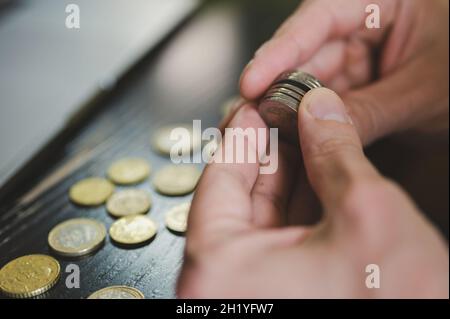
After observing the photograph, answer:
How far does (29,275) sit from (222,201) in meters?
0.34

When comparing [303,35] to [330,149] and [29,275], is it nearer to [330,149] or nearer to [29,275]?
[330,149]

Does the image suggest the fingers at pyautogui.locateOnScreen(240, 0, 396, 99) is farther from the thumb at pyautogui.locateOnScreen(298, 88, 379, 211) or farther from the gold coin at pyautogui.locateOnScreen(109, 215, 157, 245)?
the gold coin at pyautogui.locateOnScreen(109, 215, 157, 245)

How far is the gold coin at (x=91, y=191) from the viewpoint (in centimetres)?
95

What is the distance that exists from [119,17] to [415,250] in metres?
1.79

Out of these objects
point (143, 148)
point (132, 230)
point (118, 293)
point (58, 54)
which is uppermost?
point (58, 54)

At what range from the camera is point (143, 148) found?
1156 millimetres

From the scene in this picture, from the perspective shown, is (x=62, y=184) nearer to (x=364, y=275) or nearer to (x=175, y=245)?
(x=175, y=245)

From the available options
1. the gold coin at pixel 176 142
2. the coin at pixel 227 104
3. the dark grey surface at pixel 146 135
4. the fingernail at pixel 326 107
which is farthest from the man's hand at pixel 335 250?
the coin at pixel 227 104

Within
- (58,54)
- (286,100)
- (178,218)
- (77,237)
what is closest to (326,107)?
(286,100)

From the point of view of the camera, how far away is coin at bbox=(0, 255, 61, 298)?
74 centimetres

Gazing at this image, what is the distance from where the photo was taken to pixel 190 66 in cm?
157

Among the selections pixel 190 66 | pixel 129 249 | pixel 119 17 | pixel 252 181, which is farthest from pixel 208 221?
pixel 119 17

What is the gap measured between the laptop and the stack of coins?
519 millimetres

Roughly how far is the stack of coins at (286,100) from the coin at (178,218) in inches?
8.5
